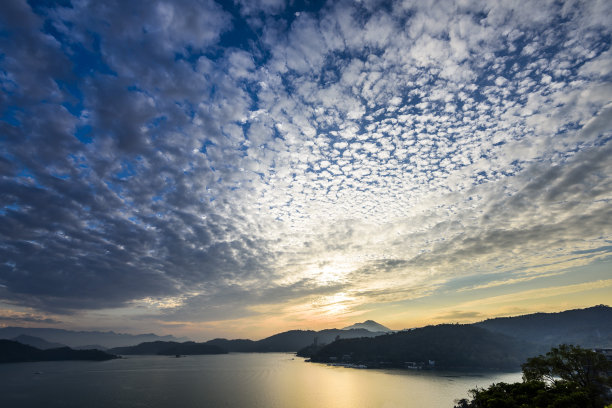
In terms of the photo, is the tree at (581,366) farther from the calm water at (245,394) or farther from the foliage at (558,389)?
the calm water at (245,394)

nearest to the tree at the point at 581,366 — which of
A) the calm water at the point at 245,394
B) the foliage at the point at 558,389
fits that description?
the foliage at the point at 558,389

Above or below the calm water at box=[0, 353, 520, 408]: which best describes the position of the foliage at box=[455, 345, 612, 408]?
above

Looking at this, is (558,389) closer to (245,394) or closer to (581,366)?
(581,366)

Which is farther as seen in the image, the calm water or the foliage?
the calm water

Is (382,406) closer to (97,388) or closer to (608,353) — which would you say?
(608,353)

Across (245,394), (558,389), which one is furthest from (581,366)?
(245,394)

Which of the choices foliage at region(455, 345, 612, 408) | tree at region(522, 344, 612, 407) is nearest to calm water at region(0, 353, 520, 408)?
tree at region(522, 344, 612, 407)

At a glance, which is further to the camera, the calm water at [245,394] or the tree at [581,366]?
the calm water at [245,394]

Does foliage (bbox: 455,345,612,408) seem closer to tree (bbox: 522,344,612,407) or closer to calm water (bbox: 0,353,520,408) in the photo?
tree (bbox: 522,344,612,407)

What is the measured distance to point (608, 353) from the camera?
115125 mm

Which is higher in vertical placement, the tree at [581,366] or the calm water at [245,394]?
the tree at [581,366]

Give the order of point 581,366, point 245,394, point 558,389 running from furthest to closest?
Answer: 1. point 245,394
2. point 581,366
3. point 558,389

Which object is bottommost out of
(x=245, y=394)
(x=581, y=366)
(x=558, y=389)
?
(x=245, y=394)

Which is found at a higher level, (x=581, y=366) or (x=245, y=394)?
(x=581, y=366)
